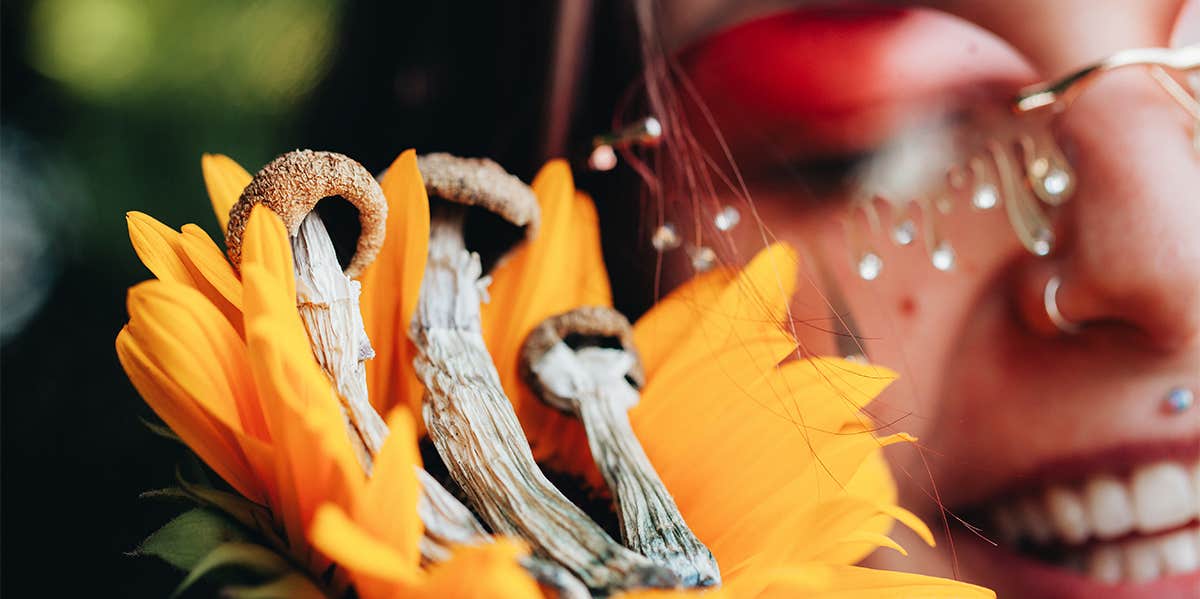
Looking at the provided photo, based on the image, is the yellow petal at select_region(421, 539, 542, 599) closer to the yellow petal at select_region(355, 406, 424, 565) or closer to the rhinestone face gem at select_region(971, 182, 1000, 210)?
the yellow petal at select_region(355, 406, 424, 565)

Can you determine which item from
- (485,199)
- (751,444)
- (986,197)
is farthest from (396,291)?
(986,197)

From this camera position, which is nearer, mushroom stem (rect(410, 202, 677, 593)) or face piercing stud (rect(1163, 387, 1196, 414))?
mushroom stem (rect(410, 202, 677, 593))

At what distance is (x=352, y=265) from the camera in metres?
0.27

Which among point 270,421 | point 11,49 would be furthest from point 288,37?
point 270,421

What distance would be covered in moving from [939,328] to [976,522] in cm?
9

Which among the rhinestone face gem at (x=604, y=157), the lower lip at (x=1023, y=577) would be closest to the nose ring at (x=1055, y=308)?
the lower lip at (x=1023, y=577)

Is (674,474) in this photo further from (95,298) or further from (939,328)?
(95,298)

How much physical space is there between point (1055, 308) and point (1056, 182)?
6 cm

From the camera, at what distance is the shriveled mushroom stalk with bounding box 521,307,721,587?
0.28 metres

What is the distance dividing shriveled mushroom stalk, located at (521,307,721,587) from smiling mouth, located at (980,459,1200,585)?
19 cm

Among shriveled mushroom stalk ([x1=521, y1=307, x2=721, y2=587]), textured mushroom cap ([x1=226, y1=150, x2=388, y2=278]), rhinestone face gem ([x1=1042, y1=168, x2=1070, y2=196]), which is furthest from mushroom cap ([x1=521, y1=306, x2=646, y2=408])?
rhinestone face gem ([x1=1042, y1=168, x2=1070, y2=196])

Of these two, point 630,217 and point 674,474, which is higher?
point 630,217

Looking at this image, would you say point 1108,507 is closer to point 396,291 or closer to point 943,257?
point 943,257

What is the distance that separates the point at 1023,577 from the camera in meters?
0.35
